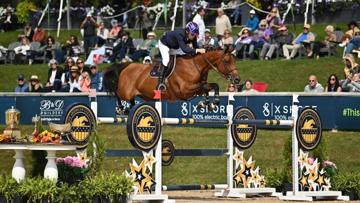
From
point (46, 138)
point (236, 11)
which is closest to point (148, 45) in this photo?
point (236, 11)

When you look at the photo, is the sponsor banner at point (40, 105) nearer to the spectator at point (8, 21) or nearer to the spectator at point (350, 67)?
the spectator at point (350, 67)

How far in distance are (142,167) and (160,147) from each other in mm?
395

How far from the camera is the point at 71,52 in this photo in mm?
35312

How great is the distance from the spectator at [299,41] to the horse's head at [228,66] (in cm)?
963

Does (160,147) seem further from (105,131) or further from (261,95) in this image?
(105,131)

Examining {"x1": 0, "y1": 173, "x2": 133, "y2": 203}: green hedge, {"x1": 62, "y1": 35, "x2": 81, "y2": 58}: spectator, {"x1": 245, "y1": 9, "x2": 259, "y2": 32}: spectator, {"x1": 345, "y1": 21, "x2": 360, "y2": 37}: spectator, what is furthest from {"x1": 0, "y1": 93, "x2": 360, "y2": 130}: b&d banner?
{"x1": 0, "y1": 173, "x2": 133, "y2": 203}: green hedge

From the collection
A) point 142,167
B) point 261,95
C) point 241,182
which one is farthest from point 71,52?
point 142,167

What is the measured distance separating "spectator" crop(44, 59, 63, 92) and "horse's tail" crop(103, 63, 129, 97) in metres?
Result: 6.64

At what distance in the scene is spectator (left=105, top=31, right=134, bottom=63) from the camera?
33.3 m

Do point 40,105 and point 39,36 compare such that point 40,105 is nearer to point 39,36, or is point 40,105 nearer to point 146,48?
point 146,48

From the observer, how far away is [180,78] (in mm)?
22047

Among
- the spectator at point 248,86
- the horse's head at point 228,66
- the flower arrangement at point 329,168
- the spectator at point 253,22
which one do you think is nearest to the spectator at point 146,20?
the spectator at point 253,22

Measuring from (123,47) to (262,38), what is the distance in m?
4.13

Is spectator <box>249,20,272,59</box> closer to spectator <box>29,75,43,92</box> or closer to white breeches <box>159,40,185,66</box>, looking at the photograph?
spectator <box>29,75,43,92</box>
